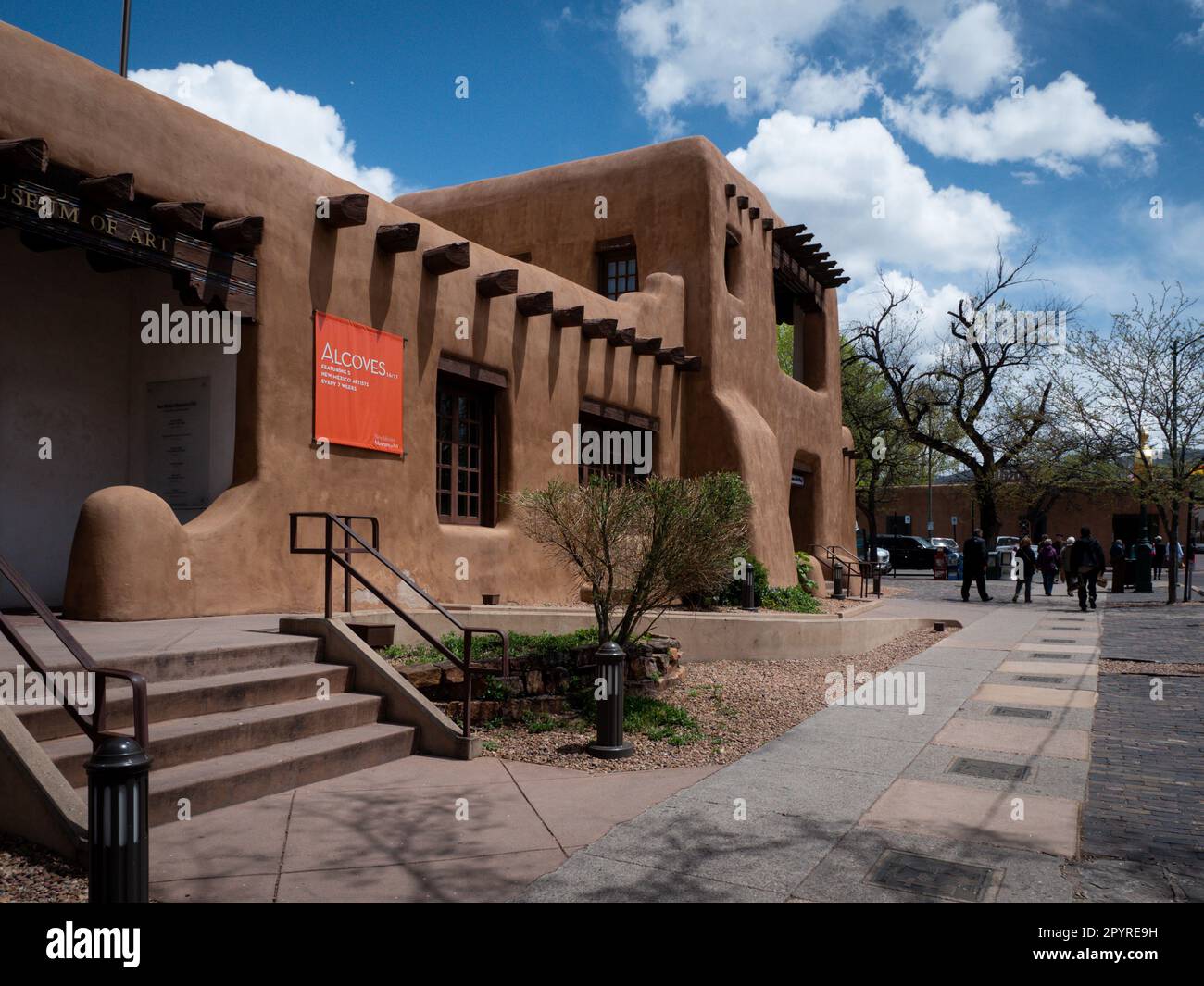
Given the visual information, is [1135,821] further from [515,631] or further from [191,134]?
[191,134]

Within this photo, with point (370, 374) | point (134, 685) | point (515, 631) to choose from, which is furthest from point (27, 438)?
point (134, 685)

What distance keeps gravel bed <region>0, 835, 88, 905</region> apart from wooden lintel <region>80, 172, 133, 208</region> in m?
5.51

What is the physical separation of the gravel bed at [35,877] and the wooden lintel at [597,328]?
10976 mm

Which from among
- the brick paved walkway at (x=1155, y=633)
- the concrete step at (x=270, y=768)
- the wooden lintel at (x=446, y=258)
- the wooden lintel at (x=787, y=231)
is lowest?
the brick paved walkway at (x=1155, y=633)

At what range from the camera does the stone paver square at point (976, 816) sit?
490 centimetres

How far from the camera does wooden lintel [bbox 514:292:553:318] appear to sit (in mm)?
12992

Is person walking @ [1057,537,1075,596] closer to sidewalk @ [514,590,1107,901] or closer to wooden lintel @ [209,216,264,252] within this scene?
sidewalk @ [514,590,1107,901]

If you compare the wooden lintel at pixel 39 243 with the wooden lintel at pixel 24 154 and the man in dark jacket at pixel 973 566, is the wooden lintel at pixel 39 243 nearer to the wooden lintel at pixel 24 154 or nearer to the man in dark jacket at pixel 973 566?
the wooden lintel at pixel 24 154

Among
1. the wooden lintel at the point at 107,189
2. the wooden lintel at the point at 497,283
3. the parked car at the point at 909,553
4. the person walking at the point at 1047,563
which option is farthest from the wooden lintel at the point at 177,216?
the parked car at the point at 909,553

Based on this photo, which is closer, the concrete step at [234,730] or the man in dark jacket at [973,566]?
the concrete step at [234,730]

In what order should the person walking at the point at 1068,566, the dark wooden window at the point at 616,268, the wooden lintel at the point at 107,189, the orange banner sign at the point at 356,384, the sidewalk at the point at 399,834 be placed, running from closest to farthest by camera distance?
the sidewalk at the point at 399,834 → the wooden lintel at the point at 107,189 → the orange banner sign at the point at 356,384 → the dark wooden window at the point at 616,268 → the person walking at the point at 1068,566

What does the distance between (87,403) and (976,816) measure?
953cm

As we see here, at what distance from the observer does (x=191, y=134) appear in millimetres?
9016
